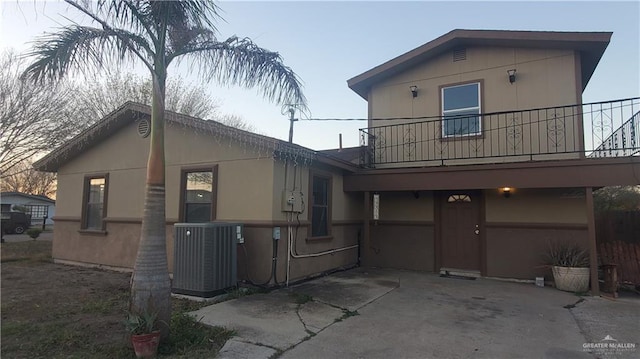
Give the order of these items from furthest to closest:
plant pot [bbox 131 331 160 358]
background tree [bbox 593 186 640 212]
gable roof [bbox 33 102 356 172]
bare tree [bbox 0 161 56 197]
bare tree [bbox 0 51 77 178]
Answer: bare tree [bbox 0 161 56 197]
bare tree [bbox 0 51 77 178]
background tree [bbox 593 186 640 212]
gable roof [bbox 33 102 356 172]
plant pot [bbox 131 331 160 358]

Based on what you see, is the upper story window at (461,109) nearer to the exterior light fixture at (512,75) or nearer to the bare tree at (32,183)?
the exterior light fixture at (512,75)

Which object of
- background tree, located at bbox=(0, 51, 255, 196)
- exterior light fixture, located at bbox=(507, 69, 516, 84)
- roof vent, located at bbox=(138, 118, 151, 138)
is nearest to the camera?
exterior light fixture, located at bbox=(507, 69, 516, 84)

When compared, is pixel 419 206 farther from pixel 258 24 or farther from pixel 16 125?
pixel 16 125

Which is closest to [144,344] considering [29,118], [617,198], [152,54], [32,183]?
[152,54]

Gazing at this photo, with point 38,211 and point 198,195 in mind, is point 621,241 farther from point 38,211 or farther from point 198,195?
point 38,211

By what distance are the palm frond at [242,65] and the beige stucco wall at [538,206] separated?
5.98 m

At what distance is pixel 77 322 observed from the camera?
206 inches

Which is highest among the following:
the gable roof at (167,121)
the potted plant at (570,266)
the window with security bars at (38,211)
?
the gable roof at (167,121)

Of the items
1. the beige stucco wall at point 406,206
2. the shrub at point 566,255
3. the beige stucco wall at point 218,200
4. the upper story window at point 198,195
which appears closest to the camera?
the beige stucco wall at point 218,200

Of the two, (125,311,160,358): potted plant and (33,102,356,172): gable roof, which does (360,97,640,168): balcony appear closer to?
(33,102,356,172): gable roof

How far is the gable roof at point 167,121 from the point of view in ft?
23.7

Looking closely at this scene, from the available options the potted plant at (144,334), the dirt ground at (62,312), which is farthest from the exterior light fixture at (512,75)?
the dirt ground at (62,312)

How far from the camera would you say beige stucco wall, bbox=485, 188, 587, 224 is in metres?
8.30

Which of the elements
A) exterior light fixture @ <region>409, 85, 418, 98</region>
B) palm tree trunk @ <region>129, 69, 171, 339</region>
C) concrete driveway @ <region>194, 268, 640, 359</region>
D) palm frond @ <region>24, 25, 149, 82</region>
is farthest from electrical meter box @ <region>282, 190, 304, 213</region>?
exterior light fixture @ <region>409, 85, 418, 98</region>
